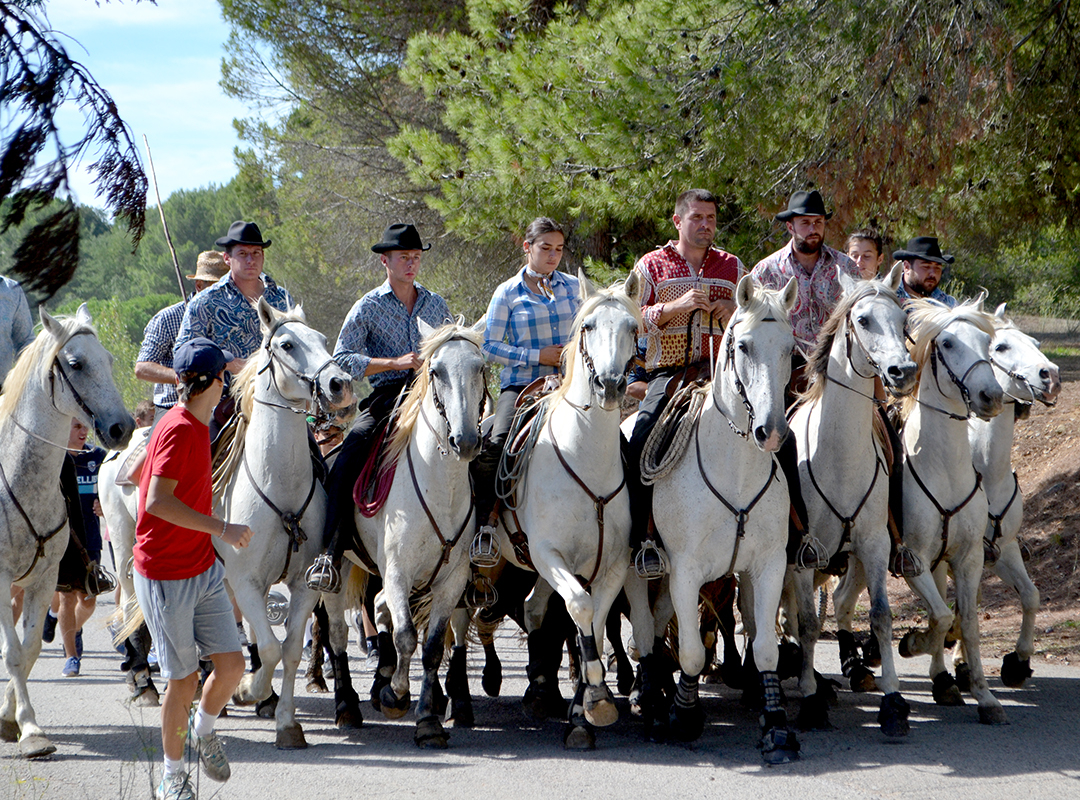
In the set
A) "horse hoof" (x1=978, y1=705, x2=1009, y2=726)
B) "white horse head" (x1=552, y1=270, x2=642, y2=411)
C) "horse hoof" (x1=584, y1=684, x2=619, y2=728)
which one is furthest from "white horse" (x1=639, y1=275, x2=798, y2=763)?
"horse hoof" (x1=978, y1=705, x2=1009, y2=726)

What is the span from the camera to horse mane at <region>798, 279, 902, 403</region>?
555 cm

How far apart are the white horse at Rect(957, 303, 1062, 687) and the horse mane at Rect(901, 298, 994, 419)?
1.14ft

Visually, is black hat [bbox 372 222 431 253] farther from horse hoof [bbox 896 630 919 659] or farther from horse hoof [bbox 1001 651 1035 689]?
horse hoof [bbox 1001 651 1035 689]

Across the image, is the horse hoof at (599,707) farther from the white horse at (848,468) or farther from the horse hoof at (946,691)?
the horse hoof at (946,691)

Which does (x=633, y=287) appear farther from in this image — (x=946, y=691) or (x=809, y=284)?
(x=946, y=691)

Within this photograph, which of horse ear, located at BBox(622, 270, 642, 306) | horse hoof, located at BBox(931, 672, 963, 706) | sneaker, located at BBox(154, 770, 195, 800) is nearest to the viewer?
sneaker, located at BBox(154, 770, 195, 800)

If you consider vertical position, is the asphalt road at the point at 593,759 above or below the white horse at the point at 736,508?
below

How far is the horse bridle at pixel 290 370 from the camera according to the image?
544 cm

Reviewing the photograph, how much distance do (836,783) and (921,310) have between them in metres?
2.93

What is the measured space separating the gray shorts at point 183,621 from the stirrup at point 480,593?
6.04ft

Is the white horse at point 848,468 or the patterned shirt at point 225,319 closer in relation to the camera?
the white horse at point 848,468

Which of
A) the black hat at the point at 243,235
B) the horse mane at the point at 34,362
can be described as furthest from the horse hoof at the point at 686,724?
the black hat at the point at 243,235

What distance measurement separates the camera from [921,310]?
613 cm

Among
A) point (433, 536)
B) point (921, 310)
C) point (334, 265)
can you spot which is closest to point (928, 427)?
point (921, 310)
